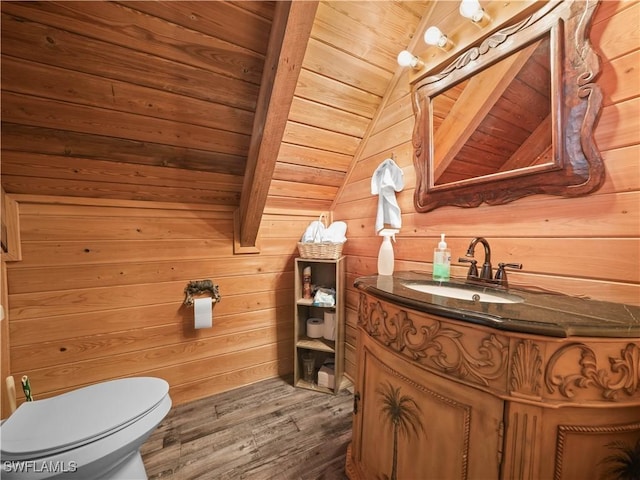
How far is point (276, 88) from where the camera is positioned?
95 centimetres

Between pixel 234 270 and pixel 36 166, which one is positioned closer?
pixel 36 166

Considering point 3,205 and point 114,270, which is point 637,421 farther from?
point 3,205

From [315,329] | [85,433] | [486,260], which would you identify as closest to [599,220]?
[486,260]

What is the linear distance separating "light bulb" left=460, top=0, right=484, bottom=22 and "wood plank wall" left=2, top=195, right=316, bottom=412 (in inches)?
55.5

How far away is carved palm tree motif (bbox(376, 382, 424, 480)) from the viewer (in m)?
0.74

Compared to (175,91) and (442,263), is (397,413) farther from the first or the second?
(175,91)

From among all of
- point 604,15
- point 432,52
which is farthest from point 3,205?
point 604,15

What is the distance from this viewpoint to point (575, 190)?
793 mm

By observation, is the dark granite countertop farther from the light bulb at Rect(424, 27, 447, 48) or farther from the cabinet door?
the light bulb at Rect(424, 27, 447, 48)

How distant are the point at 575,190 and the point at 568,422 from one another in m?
0.68

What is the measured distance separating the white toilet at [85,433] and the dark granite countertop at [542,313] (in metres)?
1.00

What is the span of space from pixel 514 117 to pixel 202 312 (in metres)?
1.86

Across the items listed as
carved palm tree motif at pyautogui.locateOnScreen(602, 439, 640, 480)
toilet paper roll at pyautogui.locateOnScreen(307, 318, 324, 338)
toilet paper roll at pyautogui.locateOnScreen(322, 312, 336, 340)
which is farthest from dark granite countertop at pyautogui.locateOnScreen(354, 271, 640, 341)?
toilet paper roll at pyautogui.locateOnScreen(307, 318, 324, 338)

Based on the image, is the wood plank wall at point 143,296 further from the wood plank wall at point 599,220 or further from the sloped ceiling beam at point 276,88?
the wood plank wall at point 599,220
